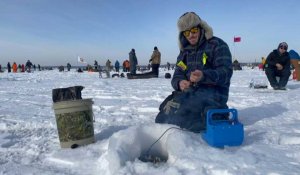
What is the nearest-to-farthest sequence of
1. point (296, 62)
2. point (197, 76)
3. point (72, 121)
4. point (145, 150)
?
point (145, 150)
point (72, 121)
point (197, 76)
point (296, 62)

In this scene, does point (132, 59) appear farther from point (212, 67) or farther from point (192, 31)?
point (212, 67)

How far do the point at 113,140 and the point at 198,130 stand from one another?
105 cm

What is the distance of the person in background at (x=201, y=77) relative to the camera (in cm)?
333

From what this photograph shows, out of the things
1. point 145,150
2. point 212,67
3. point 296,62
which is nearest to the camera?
point 145,150

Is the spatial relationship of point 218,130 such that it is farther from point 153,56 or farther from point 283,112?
point 153,56

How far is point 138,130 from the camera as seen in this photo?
2.77 metres

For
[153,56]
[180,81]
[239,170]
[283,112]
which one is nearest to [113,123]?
[180,81]

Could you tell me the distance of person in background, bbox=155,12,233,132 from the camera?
333cm

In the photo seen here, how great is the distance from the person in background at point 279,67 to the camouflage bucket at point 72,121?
22.4 ft

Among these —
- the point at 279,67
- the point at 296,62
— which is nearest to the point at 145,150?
the point at 279,67

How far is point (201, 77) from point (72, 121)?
4.66 ft

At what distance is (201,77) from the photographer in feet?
10.4

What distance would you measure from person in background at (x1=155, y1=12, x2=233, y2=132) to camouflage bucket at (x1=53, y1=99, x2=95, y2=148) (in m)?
1.01

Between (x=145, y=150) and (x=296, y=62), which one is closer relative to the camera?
(x=145, y=150)
